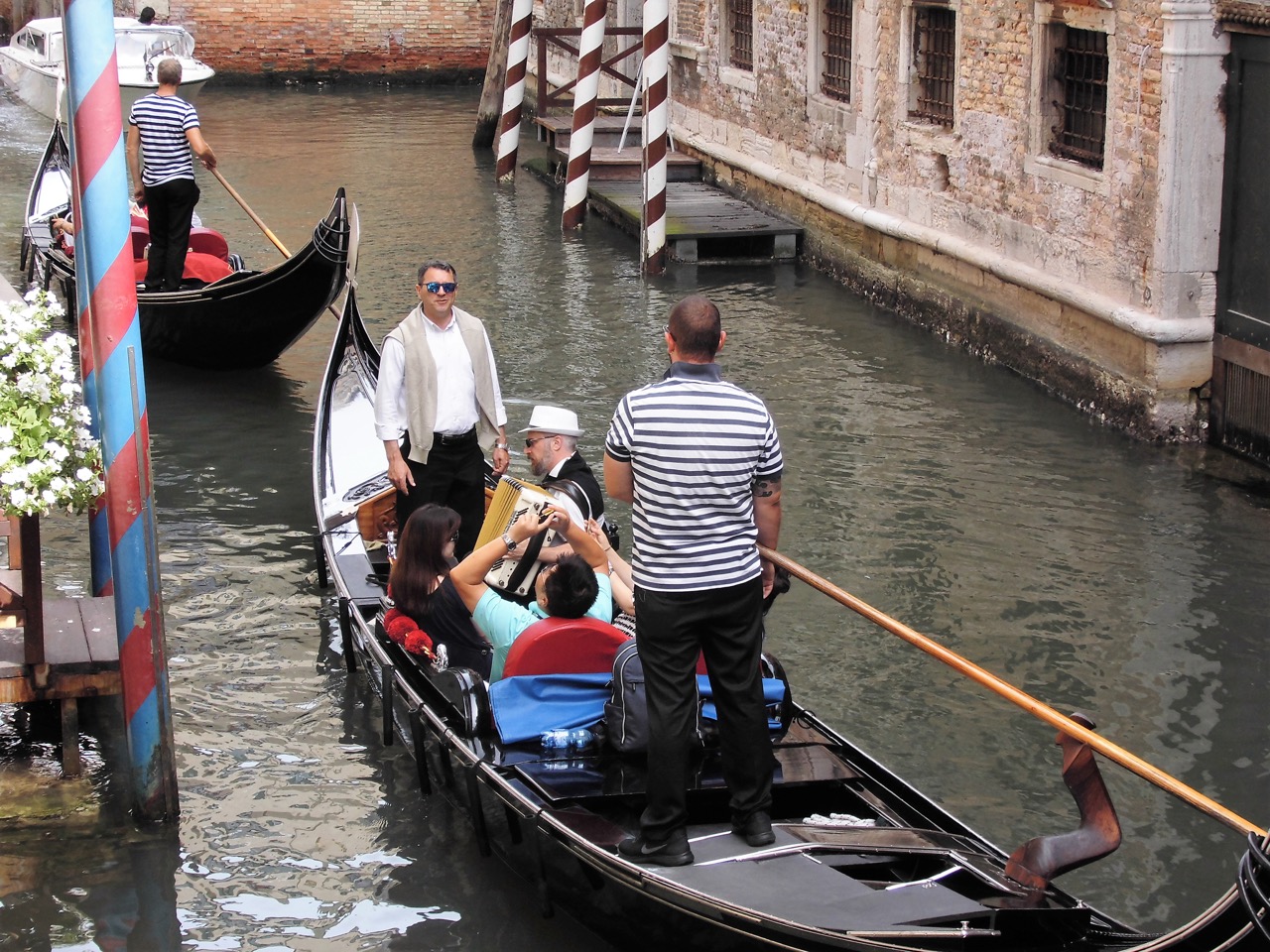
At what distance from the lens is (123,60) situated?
14273 millimetres

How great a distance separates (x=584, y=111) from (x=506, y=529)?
636cm

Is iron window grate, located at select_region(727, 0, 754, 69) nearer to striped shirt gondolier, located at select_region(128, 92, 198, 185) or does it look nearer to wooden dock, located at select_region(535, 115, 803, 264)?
wooden dock, located at select_region(535, 115, 803, 264)

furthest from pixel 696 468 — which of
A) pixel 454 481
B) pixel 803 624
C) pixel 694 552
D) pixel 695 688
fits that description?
pixel 803 624

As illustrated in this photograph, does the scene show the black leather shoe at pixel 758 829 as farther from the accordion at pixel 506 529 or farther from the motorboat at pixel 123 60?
the motorboat at pixel 123 60

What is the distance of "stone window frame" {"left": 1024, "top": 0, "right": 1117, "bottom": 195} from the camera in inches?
233

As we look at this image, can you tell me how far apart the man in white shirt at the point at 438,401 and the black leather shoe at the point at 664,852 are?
1510 mm

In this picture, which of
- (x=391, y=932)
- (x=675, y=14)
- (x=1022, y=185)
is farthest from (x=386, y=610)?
(x=675, y=14)

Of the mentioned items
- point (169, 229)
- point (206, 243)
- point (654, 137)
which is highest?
point (654, 137)

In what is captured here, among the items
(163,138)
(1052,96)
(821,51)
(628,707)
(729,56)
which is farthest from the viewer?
(729,56)

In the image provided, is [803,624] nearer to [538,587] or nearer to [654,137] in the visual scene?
[538,587]

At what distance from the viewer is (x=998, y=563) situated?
4.81 metres

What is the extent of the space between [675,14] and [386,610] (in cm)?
802

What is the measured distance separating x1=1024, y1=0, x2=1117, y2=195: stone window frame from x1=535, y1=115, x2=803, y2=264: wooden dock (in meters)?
2.40

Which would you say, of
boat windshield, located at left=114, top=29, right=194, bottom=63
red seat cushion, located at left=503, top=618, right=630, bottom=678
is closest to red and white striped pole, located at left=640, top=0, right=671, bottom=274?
red seat cushion, located at left=503, top=618, right=630, bottom=678
